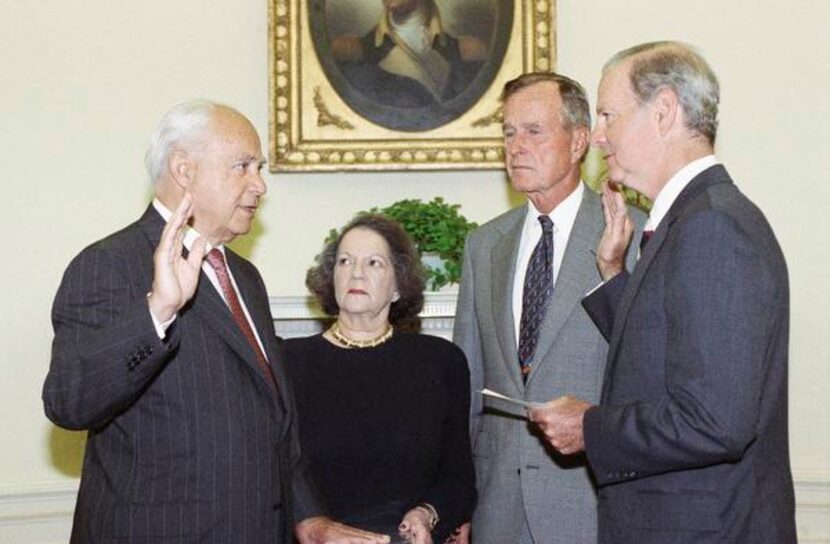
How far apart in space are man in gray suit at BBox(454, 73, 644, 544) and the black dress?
0.14 metres

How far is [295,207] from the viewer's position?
18.5 feet

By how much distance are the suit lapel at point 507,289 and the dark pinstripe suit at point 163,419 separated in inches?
37.2

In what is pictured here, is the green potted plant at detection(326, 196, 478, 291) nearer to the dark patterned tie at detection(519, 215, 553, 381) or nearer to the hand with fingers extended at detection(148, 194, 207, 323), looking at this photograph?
the dark patterned tie at detection(519, 215, 553, 381)

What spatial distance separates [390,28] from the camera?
554 cm

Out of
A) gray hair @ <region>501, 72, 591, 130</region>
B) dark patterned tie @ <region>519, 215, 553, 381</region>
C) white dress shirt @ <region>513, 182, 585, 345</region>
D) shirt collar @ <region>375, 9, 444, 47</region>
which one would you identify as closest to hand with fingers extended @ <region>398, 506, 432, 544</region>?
dark patterned tie @ <region>519, 215, 553, 381</region>

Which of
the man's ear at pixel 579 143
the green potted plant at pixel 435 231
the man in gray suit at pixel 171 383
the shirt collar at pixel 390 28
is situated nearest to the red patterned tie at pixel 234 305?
the man in gray suit at pixel 171 383

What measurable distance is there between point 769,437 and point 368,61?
331cm

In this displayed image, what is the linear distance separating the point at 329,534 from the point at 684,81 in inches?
62.3

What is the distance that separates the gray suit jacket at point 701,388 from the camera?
2525mm

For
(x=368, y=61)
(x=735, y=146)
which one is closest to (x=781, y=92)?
(x=735, y=146)

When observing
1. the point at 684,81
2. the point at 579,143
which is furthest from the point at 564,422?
the point at 579,143

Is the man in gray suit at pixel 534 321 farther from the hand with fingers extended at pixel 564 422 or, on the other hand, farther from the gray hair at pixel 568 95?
the hand with fingers extended at pixel 564 422

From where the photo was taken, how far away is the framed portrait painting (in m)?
5.52

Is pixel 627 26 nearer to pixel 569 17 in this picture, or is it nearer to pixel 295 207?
pixel 569 17
